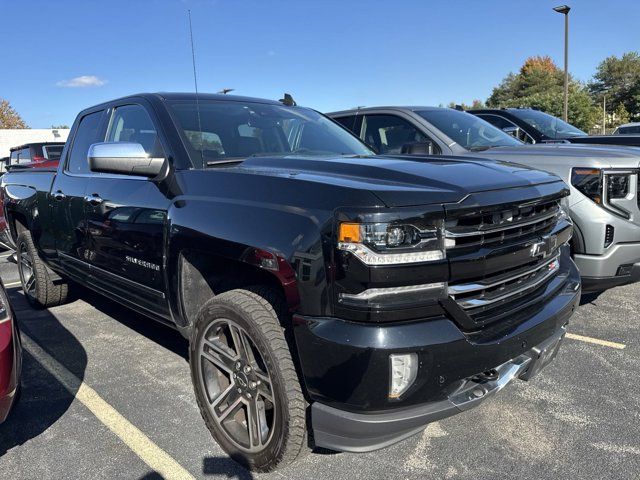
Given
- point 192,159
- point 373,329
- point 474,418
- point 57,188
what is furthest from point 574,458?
point 57,188

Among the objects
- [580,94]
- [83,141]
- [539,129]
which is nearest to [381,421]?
[83,141]

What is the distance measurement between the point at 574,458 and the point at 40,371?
3440mm

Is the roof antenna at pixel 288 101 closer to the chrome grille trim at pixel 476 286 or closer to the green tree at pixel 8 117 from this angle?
the chrome grille trim at pixel 476 286

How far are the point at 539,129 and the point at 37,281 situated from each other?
21.1 feet

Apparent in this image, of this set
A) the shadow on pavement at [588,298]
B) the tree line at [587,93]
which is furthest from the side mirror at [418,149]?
the tree line at [587,93]

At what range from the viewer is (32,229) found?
4.93 m

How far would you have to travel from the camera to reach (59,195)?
13.9ft

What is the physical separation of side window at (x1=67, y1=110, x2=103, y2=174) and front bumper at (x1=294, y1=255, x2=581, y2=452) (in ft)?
9.36

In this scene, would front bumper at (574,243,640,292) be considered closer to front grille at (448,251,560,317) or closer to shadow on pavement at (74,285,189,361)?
Result: front grille at (448,251,560,317)

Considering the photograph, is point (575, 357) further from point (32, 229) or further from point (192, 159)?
point (32, 229)

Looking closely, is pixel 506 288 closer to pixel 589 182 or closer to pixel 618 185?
pixel 589 182

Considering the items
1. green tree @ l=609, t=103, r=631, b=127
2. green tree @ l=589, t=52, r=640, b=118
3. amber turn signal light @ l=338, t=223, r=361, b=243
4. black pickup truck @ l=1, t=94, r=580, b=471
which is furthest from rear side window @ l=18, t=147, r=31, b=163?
green tree @ l=589, t=52, r=640, b=118

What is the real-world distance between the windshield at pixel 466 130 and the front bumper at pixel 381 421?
353 centimetres

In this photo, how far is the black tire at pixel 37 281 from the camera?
16.7ft
